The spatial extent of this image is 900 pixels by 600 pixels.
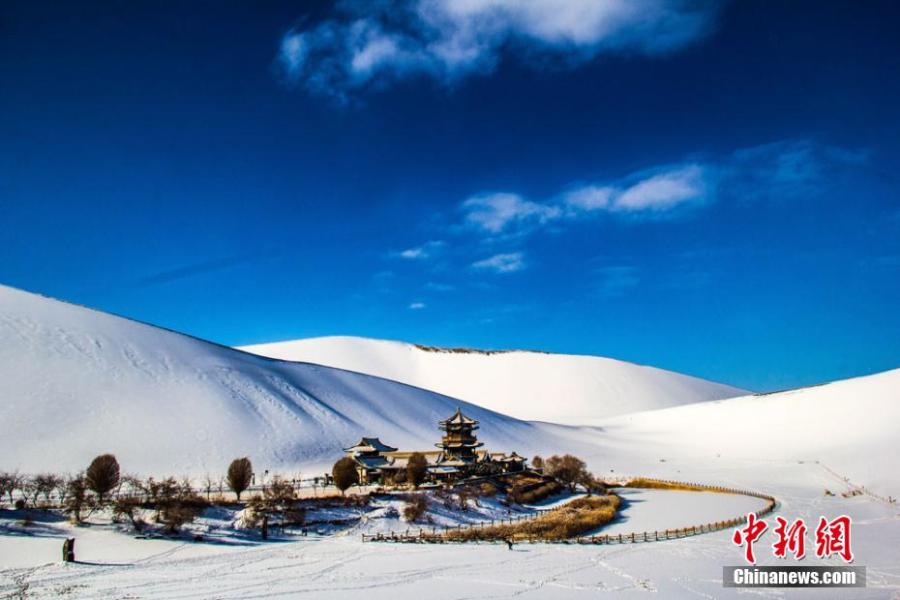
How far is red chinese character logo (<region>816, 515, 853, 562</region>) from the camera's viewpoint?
79.7 ft

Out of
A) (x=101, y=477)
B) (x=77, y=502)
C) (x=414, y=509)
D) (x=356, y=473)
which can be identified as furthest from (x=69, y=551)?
(x=356, y=473)

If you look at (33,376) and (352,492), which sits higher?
(33,376)

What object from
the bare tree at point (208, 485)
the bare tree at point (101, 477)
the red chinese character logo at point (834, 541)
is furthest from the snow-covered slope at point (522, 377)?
the bare tree at point (101, 477)

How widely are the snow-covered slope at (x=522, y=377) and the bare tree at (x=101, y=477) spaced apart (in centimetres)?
8859

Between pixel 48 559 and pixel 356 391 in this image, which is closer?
pixel 48 559

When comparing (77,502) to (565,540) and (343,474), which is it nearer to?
(343,474)

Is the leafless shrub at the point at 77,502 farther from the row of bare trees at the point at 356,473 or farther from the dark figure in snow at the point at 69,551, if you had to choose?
the row of bare trees at the point at 356,473

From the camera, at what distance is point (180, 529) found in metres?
25.8

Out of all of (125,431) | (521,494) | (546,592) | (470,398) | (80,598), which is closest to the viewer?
(80,598)

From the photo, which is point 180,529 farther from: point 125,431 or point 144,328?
point 144,328

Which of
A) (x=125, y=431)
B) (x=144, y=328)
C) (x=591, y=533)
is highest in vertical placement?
(x=144, y=328)

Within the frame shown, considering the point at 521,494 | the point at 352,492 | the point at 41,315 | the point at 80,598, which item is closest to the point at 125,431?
the point at 352,492

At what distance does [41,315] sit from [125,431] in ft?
76.9

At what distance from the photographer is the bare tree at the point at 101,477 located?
26797 millimetres
